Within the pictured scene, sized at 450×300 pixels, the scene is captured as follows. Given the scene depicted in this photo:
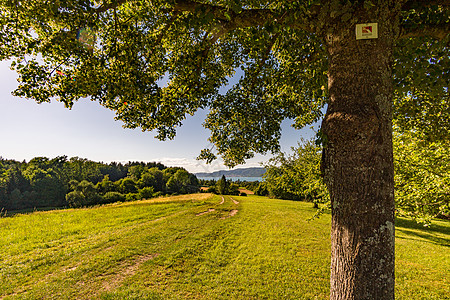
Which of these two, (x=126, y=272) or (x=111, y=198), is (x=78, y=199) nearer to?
(x=111, y=198)

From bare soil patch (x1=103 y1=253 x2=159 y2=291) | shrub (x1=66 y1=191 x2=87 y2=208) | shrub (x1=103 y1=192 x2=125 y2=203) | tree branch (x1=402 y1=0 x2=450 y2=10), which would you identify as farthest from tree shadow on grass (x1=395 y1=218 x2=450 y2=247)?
shrub (x1=66 y1=191 x2=87 y2=208)

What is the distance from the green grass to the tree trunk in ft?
16.1

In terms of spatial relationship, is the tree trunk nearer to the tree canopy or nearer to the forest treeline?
the tree canopy

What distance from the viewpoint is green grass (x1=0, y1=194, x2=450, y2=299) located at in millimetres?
5820

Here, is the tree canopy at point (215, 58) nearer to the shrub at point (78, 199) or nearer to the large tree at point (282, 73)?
the large tree at point (282, 73)

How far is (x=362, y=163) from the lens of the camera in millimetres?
2061

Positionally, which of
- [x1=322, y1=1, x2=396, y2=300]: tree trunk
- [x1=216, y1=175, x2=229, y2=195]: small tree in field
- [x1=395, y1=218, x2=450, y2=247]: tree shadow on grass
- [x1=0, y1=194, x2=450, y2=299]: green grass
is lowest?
[x1=216, y1=175, x2=229, y2=195]: small tree in field

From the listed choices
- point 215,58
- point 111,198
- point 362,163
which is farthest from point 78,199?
point 362,163

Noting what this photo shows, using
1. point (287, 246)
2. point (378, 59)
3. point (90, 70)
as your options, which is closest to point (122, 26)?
point (90, 70)

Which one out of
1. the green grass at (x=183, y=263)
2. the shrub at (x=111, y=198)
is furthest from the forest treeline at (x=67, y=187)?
the green grass at (x=183, y=263)

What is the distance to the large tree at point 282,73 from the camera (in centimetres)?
207

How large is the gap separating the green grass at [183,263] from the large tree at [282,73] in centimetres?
470

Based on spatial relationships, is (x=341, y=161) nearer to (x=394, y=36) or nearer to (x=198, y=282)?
(x=394, y=36)

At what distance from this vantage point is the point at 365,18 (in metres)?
2.22
